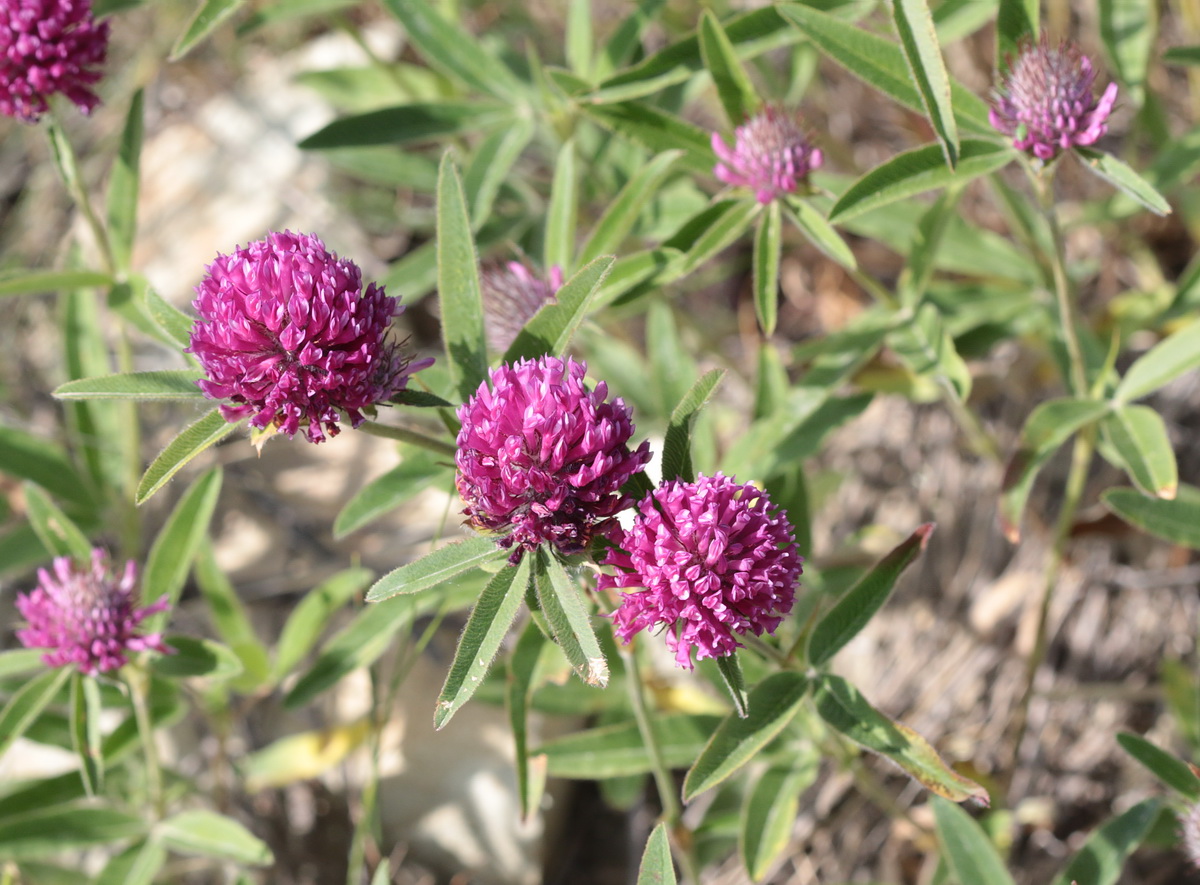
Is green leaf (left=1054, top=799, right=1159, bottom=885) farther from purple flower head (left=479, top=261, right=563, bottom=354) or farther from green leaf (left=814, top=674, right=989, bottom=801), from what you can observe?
purple flower head (left=479, top=261, right=563, bottom=354)

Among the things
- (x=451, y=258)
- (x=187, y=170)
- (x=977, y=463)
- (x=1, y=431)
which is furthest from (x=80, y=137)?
(x=977, y=463)

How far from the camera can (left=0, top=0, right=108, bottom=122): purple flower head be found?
2.63 metres

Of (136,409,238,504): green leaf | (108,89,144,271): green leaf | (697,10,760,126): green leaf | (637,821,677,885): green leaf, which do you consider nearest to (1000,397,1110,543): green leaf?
(697,10,760,126): green leaf

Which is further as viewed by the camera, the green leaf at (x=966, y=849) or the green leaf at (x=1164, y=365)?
the green leaf at (x=1164, y=365)

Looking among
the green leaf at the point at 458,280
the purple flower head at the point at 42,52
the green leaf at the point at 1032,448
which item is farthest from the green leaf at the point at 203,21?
the green leaf at the point at 1032,448

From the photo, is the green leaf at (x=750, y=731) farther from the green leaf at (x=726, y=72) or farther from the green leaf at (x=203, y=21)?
the green leaf at (x=203, y=21)

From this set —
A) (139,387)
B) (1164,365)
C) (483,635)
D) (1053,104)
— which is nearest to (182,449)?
(139,387)

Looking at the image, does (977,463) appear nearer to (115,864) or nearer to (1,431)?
(115,864)

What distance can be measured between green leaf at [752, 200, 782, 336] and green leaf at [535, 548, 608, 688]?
894 mm

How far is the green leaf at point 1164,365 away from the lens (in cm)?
272

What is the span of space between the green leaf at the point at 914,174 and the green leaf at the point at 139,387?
1.35 m

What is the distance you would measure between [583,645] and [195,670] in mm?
1465

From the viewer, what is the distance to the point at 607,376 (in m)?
3.80

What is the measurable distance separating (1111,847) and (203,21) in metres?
2.92
